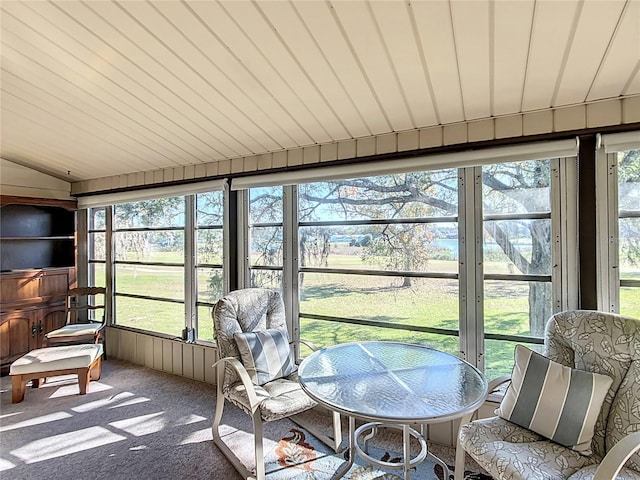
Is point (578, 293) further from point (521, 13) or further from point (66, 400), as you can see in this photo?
point (66, 400)

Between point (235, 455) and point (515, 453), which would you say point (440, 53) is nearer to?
point (515, 453)

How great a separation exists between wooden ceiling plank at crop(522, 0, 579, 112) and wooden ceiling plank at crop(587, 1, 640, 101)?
7.7 inches

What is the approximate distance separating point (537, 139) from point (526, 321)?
1267mm

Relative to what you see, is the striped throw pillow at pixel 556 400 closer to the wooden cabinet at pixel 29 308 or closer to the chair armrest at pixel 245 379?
the chair armrest at pixel 245 379

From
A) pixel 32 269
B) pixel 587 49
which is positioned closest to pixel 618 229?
pixel 587 49

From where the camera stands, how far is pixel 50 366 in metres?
3.27

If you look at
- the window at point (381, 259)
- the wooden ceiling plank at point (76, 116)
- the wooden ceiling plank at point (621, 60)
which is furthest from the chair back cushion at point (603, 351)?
the wooden ceiling plank at point (76, 116)

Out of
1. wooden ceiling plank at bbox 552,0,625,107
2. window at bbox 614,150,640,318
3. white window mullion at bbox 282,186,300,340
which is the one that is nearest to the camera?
wooden ceiling plank at bbox 552,0,625,107

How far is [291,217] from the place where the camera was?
332 cm

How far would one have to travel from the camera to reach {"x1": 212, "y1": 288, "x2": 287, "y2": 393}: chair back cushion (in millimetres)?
2523

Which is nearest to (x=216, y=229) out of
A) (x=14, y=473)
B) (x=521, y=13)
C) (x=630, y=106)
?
(x=14, y=473)

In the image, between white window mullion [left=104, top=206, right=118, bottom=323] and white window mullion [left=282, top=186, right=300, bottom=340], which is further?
white window mullion [left=104, top=206, right=118, bottom=323]

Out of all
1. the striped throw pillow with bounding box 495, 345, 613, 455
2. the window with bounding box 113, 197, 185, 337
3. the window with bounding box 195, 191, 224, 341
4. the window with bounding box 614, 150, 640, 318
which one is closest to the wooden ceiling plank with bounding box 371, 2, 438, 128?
the window with bounding box 614, 150, 640, 318

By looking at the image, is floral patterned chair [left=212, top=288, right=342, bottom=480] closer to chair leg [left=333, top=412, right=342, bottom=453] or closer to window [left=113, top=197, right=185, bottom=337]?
chair leg [left=333, top=412, right=342, bottom=453]
